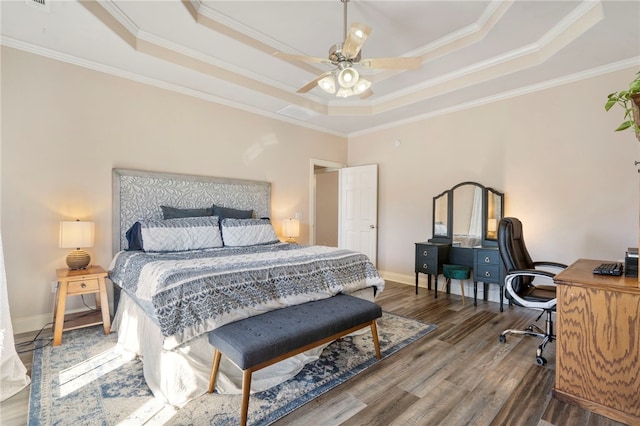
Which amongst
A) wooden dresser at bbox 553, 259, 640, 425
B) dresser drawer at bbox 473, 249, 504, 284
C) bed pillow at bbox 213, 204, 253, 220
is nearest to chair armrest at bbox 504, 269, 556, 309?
wooden dresser at bbox 553, 259, 640, 425

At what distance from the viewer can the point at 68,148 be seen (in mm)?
3041

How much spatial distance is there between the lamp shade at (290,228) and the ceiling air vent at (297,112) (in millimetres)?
1682

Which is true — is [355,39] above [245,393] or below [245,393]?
above

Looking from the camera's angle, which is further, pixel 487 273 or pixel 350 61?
pixel 487 273

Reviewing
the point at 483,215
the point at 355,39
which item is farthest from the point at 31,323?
the point at 483,215

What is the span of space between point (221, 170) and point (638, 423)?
4369 millimetres

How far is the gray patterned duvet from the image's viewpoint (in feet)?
6.03

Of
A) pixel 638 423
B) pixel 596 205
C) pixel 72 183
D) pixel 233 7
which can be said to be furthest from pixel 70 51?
pixel 596 205

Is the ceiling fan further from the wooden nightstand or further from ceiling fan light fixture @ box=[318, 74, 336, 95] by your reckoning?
the wooden nightstand

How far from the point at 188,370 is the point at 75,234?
1883mm

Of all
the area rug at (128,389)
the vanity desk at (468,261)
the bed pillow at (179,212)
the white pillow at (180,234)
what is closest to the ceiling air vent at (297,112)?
the bed pillow at (179,212)

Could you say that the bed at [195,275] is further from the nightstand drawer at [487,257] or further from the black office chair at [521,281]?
the nightstand drawer at [487,257]

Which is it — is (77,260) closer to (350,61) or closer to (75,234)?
(75,234)

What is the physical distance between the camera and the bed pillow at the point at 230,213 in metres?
3.87
